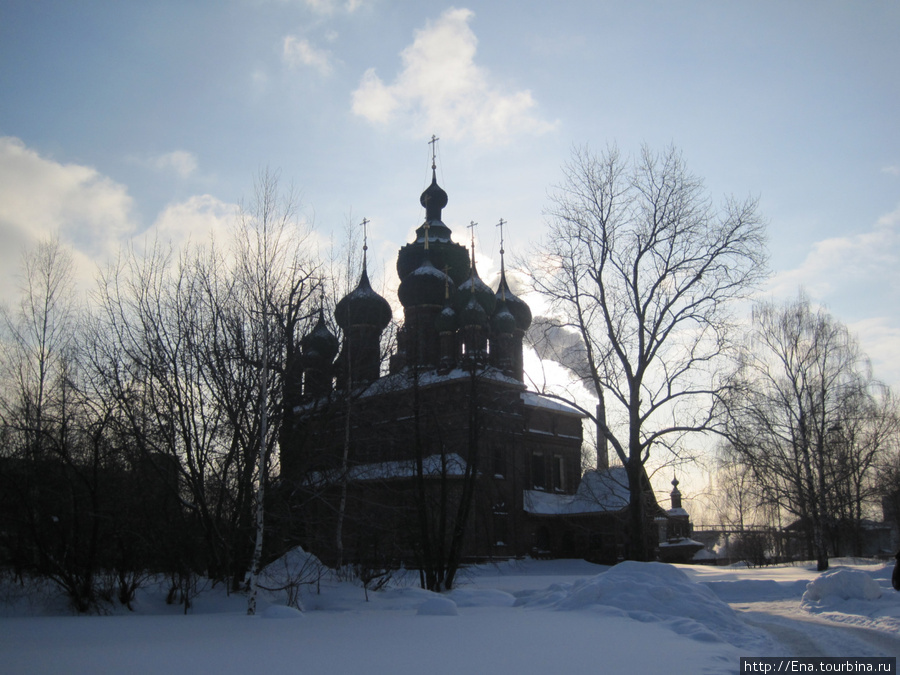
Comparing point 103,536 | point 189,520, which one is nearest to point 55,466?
point 103,536

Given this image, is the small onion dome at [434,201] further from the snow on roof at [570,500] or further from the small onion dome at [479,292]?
the snow on roof at [570,500]

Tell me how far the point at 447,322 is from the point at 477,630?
84.3 ft

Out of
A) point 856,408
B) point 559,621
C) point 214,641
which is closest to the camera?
point 214,641

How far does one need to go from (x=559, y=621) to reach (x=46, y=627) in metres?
7.17

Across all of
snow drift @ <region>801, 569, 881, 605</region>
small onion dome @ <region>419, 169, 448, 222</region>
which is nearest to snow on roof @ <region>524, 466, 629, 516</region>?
small onion dome @ <region>419, 169, 448, 222</region>

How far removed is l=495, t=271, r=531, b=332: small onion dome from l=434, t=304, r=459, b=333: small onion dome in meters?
4.07

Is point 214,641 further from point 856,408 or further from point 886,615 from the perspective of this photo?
point 856,408

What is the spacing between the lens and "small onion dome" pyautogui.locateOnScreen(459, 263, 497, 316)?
117 feet

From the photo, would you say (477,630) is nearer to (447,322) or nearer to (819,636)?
(819,636)

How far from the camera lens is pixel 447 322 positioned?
3491 cm

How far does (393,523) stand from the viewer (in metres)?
17.2

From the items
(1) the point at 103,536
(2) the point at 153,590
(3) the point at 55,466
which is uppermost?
(3) the point at 55,466

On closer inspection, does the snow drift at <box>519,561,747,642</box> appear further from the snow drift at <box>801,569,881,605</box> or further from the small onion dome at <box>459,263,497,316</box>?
the small onion dome at <box>459,263,497,316</box>

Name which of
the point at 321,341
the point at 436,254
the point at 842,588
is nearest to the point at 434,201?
the point at 436,254
